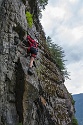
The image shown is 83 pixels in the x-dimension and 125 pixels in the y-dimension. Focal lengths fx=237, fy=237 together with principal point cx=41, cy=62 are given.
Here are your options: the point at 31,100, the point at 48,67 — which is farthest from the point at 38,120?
the point at 48,67

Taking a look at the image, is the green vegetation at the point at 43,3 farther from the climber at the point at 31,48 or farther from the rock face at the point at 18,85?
the climber at the point at 31,48

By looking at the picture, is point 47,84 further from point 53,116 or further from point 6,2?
point 6,2

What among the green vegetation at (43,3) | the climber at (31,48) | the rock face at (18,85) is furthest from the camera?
the green vegetation at (43,3)

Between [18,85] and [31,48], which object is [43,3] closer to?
[31,48]

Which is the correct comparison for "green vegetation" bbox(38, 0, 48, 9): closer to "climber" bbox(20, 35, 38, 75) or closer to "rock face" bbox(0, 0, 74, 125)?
"rock face" bbox(0, 0, 74, 125)

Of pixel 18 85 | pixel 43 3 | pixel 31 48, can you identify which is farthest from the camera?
pixel 43 3

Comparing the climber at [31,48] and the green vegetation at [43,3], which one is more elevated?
the green vegetation at [43,3]

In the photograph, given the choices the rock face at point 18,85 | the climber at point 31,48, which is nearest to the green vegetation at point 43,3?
the rock face at point 18,85

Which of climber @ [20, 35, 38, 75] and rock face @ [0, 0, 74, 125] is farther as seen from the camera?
climber @ [20, 35, 38, 75]

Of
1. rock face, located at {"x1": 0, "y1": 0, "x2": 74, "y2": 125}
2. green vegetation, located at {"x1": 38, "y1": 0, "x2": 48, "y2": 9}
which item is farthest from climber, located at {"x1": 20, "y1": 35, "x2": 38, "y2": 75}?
green vegetation, located at {"x1": 38, "y1": 0, "x2": 48, "y2": 9}

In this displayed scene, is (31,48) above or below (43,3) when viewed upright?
below

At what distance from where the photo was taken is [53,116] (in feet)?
59.1

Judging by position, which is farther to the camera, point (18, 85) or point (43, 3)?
point (43, 3)

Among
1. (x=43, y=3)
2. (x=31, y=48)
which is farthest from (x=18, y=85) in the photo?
(x=43, y=3)
